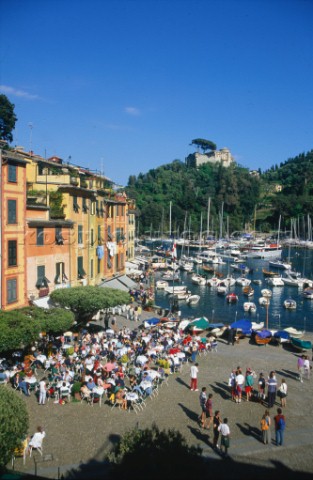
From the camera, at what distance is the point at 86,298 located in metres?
29.9

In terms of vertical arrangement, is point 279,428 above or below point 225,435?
below

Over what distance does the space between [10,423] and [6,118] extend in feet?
178

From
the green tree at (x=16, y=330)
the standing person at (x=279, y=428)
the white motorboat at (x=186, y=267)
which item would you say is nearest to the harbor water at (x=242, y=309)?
the white motorboat at (x=186, y=267)

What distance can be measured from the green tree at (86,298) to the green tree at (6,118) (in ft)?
120

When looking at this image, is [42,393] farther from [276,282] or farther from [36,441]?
[276,282]

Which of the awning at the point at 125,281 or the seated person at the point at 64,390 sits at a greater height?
the awning at the point at 125,281

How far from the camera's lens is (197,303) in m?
59.1

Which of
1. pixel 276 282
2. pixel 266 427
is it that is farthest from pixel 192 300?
pixel 266 427

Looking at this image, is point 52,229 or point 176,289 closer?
point 52,229

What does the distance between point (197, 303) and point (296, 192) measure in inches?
6035

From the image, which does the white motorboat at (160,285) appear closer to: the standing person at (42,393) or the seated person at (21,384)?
the seated person at (21,384)

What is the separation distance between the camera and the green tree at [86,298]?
2997cm

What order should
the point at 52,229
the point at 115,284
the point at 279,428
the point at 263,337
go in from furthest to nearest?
the point at 115,284, the point at 52,229, the point at 263,337, the point at 279,428

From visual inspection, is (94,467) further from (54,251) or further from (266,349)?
(54,251)
